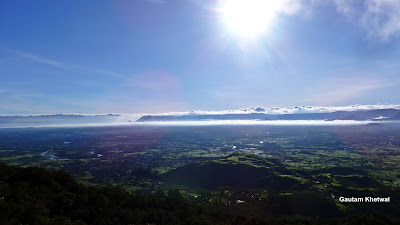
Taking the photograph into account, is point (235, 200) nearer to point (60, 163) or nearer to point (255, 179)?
point (255, 179)

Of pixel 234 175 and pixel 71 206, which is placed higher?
pixel 71 206

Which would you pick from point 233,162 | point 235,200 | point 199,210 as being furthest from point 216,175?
point 199,210

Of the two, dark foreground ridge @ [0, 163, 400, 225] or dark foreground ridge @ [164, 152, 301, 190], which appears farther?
dark foreground ridge @ [164, 152, 301, 190]

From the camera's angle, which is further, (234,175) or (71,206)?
(234,175)

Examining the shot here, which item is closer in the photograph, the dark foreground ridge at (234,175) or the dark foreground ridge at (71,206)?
the dark foreground ridge at (71,206)

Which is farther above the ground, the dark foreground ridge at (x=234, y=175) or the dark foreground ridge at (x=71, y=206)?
the dark foreground ridge at (x=71, y=206)

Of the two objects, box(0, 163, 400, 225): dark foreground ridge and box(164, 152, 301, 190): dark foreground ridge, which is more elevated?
box(0, 163, 400, 225): dark foreground ridge

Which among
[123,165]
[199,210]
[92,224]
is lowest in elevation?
[123,165]

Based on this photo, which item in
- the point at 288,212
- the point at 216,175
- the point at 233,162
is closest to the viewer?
the point at 288,212
